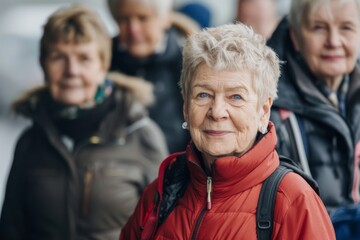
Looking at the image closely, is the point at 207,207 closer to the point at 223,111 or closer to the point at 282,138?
the point at 223,111

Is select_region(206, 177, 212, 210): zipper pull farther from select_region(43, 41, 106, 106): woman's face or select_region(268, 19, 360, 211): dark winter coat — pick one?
select_region(43, 41, 106, 106): woman's face

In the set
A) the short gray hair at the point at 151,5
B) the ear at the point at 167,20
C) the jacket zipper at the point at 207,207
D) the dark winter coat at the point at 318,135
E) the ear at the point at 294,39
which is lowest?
the ear at the point at 167,20

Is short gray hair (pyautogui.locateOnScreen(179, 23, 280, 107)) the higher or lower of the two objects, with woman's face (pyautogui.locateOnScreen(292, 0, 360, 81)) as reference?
higher

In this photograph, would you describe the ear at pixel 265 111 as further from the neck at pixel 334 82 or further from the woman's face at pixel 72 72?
the woman's face at pixel 72 72

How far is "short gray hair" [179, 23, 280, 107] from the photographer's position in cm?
496

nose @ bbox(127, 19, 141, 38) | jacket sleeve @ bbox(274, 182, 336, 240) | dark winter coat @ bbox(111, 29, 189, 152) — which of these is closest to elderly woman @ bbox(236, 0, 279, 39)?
dark winter coat @ bbox(111, 29, 189, 152)

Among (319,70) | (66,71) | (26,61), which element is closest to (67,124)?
(66,71)

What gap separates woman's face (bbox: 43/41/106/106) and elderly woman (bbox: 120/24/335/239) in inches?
97.1

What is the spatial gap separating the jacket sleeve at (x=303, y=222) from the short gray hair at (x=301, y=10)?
5.23 feet

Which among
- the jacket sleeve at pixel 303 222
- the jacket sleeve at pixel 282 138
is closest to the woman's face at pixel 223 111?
the jacket sleeve at pixel 303 222

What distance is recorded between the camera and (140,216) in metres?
5.32

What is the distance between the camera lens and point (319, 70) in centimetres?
625

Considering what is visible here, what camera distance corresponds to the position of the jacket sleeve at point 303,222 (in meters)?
4.77

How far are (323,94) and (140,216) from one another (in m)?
1.36
